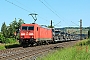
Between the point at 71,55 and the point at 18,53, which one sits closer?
the point at 71,55

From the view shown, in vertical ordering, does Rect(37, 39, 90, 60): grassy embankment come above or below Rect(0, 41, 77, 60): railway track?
above

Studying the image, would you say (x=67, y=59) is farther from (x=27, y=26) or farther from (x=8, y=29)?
(x=8, y=29)

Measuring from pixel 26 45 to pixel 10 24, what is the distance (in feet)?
148

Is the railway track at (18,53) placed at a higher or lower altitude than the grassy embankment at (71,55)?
lower

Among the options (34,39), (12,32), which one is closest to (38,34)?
(34,39)

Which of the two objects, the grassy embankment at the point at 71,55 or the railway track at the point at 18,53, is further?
the railway track at the point at 18,53

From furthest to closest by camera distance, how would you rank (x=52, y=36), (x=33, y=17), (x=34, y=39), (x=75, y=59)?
(x=52, y=36), (x=33, y=17), (x=34, y=39), (x=75, y=59)

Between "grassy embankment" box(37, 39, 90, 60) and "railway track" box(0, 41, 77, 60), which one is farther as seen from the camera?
"railway track" box(0, 41, 77, 60)

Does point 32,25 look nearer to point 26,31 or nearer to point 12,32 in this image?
point 26,31

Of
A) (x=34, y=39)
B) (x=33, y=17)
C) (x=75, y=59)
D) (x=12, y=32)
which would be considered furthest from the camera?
(x=12, y=32)

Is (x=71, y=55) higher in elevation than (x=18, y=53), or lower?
higher

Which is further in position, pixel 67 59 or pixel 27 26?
pixel 27 26

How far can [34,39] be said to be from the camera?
3641cm

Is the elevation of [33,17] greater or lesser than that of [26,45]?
greater
